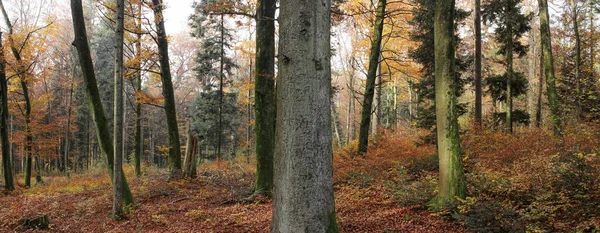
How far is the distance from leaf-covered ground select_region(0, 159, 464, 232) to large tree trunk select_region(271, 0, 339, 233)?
102 inches

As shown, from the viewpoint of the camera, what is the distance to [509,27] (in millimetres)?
14531

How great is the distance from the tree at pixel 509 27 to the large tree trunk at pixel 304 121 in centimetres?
1413

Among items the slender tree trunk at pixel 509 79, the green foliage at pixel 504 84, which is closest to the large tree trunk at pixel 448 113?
the slender tree trunk at pixel 509 79

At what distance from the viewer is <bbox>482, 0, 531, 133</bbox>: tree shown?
14281 mm

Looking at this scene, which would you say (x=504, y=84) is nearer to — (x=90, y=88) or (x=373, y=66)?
(x=373, y=66)

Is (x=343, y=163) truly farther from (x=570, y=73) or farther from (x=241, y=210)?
(x=570, y=73)

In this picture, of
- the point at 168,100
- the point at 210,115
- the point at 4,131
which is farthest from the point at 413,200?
the point at 210,115

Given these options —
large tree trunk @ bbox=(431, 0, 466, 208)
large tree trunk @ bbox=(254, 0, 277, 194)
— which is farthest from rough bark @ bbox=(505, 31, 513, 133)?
large tree trunk @ bbox=(254, 0, 277, 194)

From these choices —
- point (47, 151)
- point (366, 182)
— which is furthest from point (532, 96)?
point (47, 151)

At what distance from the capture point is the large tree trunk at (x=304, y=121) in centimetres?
277

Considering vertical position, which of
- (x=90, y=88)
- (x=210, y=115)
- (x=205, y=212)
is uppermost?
(x=90, y=88)

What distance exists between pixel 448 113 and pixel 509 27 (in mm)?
12239

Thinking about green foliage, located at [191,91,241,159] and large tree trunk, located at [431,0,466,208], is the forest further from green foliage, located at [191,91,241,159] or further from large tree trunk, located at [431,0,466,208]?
green foliage, located at [191,91,241,159]

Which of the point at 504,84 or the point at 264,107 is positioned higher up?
the point at 504,84
